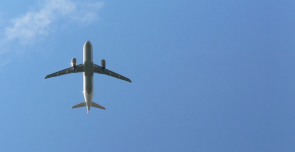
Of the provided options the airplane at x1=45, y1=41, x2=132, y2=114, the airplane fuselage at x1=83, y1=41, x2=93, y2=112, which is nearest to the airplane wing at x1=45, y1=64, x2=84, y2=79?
the airplane at x1=45, y1=41, x2=132, y2=114

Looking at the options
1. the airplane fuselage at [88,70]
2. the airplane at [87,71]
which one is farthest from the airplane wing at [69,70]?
the airplane fuselage at [88,70]

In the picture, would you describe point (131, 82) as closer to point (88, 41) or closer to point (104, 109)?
point (104, 109)

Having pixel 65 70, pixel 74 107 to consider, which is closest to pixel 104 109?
pixel 74 107

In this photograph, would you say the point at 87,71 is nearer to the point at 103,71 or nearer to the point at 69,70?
the point at 103,71

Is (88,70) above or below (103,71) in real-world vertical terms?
below

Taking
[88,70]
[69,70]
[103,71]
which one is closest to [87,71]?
[88,70]

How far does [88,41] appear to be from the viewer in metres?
95.8

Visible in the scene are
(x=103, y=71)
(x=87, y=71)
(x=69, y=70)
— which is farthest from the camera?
(x=103, y=71)

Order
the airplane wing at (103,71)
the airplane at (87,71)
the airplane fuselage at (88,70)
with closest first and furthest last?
the airplane fuselage at (88,70), the airplane at (87,71), the airplane wing at (103,71)

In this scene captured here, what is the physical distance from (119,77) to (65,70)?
44.7 ft

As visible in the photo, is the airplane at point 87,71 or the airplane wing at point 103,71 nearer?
the airplane at point 87,71

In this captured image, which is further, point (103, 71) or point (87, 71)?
point (103, 71)

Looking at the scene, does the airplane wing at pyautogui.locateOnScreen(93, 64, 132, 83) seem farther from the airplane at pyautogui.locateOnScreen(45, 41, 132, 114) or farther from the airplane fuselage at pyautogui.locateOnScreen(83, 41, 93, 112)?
the airplane fuselage at pyautogui.locateOnScreen(83, 41, 93, 112)

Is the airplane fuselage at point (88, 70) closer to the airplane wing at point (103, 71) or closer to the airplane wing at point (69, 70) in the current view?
the airplane wing at point (69, 70)
